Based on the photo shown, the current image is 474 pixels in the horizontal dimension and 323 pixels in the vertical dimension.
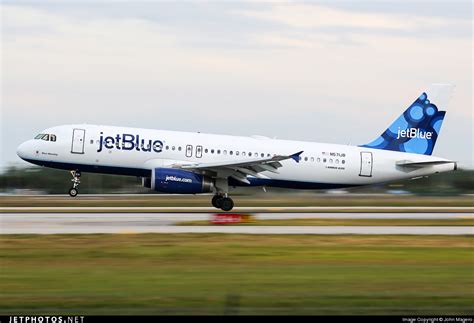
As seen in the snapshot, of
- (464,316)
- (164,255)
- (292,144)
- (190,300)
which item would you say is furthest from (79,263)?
(292,144)

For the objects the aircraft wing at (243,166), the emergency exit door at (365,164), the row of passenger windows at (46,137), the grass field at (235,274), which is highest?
the row of passenger windows at (46,137)

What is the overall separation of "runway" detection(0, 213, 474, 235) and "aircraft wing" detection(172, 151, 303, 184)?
2.27 m

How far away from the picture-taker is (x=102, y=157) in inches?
1379

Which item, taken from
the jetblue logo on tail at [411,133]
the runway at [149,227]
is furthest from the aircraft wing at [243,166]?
the jetblue logo on tail at [411,133]

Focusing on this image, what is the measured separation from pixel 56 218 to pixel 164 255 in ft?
39.9

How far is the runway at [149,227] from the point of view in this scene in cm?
2573

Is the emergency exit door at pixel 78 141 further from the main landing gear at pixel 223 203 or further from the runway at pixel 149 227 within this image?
the main landing gear at pixel 223 203

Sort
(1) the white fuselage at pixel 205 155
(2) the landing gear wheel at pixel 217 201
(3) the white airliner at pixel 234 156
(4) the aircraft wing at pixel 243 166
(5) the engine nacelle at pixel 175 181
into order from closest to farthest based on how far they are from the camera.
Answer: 1. (5) the engine nacelle at pixel 175 181
2. (4) the aircraft wing at pixel 243 166
3. (3) the white airliner at pixel 234 156
4. (1) the white fuselage at pixel 205 155
5. (2) the landing gear wheel at pixel 217 201

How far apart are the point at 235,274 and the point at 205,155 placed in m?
19.7

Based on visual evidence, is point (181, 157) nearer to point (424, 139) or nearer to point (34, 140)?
point (34, 140)

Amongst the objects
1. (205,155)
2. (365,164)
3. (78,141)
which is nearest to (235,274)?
(205,155)

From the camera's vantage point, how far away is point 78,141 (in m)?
35.2

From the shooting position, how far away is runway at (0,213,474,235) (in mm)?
25730

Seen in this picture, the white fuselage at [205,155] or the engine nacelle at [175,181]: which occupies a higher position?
the white fuselage at [205,155]
